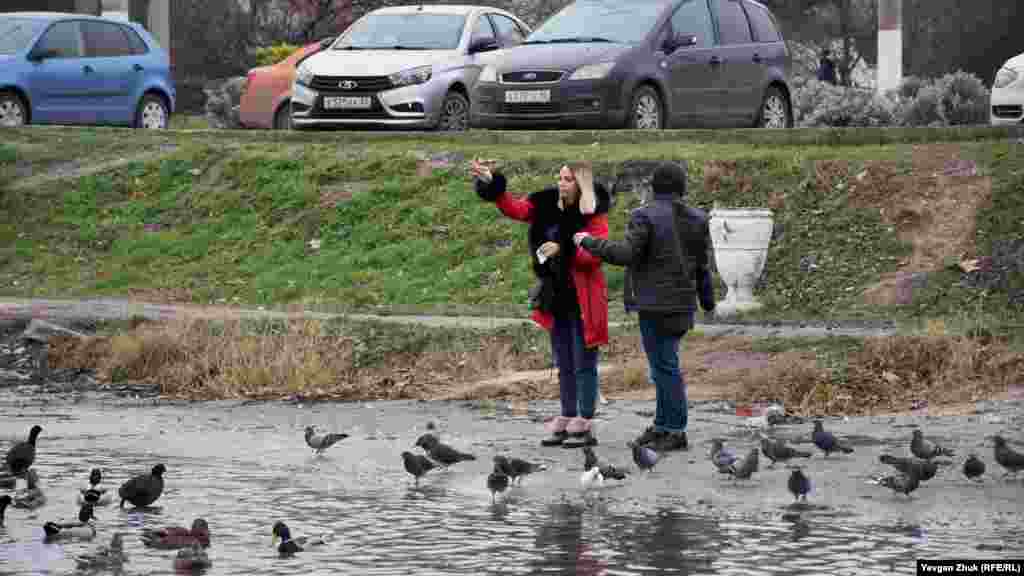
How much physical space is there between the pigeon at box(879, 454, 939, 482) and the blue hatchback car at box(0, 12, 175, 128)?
18.4 metres

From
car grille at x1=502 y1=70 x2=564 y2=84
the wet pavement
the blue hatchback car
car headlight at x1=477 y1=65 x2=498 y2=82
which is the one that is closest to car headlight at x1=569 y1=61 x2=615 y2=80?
car grille at x1=502 y1=70 x2=564 y2=84

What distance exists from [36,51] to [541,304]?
54.7 ft

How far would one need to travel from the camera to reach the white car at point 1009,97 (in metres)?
26.0

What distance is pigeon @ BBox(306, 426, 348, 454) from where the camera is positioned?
14.1 m

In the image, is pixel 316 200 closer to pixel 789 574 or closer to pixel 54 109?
pixel 54 109

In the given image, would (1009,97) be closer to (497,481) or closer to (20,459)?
(497,481)

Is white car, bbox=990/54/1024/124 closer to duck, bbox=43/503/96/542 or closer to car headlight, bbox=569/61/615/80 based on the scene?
car headlight, bbox=569/61/615/80

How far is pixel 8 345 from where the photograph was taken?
1933 cm

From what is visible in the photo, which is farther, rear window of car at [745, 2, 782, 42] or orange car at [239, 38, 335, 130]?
orange car at [239, 38, 335, 130]

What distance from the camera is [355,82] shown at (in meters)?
26.7

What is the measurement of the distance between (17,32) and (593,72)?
8.93 meters

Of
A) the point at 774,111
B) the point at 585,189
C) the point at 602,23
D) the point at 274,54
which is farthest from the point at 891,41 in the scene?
the point at 585,189

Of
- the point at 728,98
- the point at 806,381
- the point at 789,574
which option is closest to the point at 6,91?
the point at 728,98

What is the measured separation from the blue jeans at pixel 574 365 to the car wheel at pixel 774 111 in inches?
494
